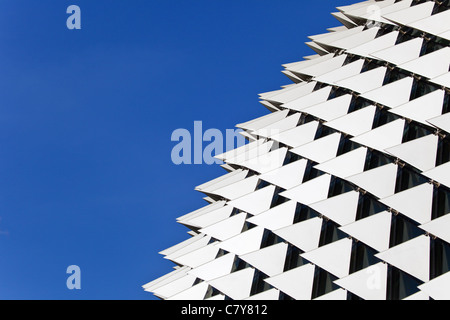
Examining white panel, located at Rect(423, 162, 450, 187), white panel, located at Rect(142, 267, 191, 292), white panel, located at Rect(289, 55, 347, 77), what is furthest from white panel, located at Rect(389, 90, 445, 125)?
white panel, located at Rect(142, 267, 191, 292)

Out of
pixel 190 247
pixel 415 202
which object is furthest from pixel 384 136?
pixel 190 247

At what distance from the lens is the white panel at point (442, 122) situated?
1799cm

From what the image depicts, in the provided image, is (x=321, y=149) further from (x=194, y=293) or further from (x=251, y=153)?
(x=194, y=293)

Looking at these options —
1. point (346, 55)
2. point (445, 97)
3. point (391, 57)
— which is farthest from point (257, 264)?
point (346, 55)

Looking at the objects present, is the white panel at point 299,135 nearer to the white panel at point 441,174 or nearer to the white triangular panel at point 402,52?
the white triangular panel at point 402,52

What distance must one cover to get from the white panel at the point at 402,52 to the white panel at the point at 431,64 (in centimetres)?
65

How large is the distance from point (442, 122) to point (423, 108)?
1.35 m

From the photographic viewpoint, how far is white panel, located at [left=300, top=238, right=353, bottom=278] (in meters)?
17.4

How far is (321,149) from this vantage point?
21.9 m

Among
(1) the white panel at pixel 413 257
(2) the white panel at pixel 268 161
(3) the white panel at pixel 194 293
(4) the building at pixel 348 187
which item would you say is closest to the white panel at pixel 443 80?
(4) the building at pixel 348 187

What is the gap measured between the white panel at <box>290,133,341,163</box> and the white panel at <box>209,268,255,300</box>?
4957 mm

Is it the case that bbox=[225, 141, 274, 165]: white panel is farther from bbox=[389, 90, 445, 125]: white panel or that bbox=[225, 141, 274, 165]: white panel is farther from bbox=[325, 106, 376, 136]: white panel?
bbox=[389, 90, 445, 125]: white panel

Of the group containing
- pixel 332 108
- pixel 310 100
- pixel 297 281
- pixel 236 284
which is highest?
pixel 310 100
